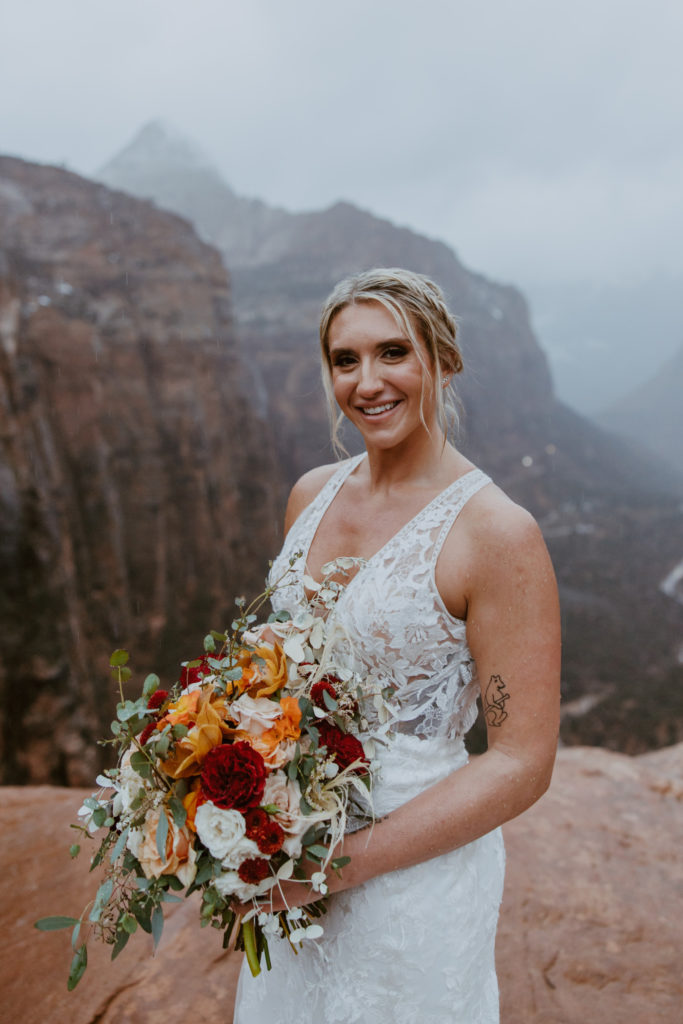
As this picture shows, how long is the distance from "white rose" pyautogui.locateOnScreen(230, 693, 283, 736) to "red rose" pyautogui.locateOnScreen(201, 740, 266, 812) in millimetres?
52

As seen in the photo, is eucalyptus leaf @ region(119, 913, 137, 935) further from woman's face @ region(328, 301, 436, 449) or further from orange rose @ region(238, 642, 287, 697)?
woman's face @ region(328, 301, 436, 449)

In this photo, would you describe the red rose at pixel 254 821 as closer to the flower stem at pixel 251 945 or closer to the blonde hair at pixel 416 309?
the flower stem at pixel 251 945

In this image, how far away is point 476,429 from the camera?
9912cm

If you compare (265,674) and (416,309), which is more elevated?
(416,309)

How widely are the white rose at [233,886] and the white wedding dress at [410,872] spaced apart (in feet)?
1.33

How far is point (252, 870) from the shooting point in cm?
130

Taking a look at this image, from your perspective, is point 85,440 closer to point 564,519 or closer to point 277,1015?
point 277,1015

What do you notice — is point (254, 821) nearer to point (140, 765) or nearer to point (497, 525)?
point (140, 765)

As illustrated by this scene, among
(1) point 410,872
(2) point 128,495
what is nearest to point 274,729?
(1) point 410,872

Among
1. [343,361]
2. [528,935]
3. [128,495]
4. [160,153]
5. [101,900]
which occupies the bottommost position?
[128,495]

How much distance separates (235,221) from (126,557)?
374ft

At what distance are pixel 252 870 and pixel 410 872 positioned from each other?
1.62 ft

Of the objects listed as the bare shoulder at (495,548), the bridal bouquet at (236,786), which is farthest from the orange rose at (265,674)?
the bare shoulder at (495,548)

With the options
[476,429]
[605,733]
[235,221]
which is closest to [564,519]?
[476,429]
